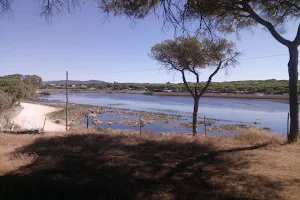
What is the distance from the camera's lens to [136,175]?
21.6 ft

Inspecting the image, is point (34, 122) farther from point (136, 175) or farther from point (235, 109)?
point (235, 109)

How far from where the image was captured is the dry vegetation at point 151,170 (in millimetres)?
5512

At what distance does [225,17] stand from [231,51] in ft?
23.7

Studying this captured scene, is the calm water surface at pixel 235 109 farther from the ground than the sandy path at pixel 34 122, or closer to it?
farther from the ground

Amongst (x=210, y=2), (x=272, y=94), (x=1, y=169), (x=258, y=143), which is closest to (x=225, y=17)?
(x=210, y=2)

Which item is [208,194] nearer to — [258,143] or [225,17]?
[258,143]

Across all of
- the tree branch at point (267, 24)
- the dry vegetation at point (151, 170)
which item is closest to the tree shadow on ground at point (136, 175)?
the dry vegetation at point (151, 170)

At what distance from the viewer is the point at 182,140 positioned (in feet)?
37.1

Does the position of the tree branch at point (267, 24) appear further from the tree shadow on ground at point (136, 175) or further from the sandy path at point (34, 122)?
the sandy path at point (34, 122)

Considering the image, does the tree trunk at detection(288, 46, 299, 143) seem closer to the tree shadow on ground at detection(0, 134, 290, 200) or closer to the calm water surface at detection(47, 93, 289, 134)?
the tree shadow on ground at detection(0, 134, 290, 200)

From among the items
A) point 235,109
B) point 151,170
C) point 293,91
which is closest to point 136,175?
point 151,170

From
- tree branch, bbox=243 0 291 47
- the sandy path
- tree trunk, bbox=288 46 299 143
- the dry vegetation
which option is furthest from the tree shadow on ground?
the sandy path

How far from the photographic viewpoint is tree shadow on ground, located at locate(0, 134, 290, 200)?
17.9ft

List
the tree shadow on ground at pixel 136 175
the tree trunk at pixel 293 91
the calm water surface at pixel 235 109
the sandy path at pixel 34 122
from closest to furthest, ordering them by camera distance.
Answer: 1. the tree shadow on ground at pixel 136 175
2. the tree trunk at pixel 293 91
3. the sandy path at pixel 34 122
4. the calm water surface at pixel 235 109
